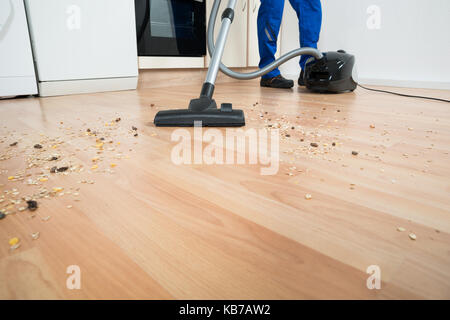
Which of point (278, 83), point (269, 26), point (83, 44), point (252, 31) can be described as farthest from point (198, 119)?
point (252, 31)

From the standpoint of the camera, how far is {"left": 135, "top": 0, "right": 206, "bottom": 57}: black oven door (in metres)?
1.85

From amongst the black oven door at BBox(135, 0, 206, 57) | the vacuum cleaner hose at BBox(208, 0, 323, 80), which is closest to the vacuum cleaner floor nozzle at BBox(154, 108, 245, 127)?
the vacuum cleaner hose at BBox(208, 0, 323, 80)

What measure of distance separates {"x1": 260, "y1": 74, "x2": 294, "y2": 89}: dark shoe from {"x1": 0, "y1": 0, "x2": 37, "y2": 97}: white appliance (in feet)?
4.55

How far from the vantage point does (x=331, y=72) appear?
172 centimetres

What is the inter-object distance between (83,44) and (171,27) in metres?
0.63

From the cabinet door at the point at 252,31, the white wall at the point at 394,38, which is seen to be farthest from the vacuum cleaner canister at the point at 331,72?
the cabinet door at the point at 252,31

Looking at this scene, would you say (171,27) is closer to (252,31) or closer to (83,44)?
(83,44)

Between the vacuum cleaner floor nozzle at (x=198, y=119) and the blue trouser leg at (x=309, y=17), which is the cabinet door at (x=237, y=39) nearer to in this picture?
the blue trouser leg at (x=309, y=17)

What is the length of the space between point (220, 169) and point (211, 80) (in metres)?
0.41

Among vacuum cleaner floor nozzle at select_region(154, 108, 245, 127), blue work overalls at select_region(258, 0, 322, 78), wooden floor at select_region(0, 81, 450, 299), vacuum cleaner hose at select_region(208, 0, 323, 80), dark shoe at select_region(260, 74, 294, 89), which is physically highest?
blue work overalls at select_region(258, 0, 322, 78)

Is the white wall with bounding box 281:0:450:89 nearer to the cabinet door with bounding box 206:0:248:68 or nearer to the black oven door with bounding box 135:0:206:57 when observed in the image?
the cabinet door with bounding box 206:0:248:68

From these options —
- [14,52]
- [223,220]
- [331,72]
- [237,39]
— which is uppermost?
[237,39]

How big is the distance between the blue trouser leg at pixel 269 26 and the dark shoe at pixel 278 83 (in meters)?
0.03
